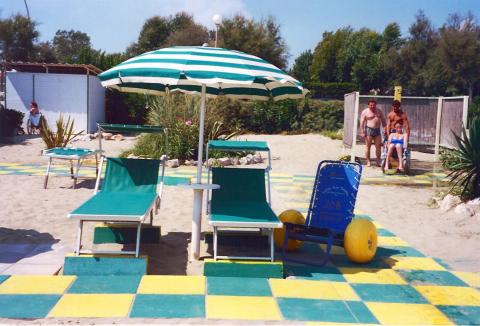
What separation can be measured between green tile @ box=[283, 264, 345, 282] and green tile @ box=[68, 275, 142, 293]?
5.06ft

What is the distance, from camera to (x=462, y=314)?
4500 millimetres

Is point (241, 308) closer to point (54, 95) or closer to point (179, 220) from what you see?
point (179, 220)

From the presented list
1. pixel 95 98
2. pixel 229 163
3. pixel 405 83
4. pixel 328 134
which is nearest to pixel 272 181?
pixel 229 163

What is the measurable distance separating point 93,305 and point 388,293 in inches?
103

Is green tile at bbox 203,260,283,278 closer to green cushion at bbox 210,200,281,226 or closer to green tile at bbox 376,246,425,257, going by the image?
green cushion at bbox 210,200,281,226

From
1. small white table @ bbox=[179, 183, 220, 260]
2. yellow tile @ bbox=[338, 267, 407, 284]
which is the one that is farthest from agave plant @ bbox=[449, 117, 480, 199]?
small white table @ bbox=[179, 183, 220, 260]

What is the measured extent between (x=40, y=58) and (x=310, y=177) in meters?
44.4

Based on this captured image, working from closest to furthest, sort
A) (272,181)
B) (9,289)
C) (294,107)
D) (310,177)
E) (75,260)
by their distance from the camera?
(9,289) → (75,260) → (272,181) → (310,177) → (294,107)

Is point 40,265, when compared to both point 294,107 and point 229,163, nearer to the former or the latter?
point 229,163

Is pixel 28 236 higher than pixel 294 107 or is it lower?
lower

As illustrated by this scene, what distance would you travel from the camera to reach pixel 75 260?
5.12 m

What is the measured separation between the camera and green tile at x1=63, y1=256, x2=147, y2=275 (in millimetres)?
5105

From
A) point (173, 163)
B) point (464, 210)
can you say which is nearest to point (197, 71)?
point (464, 210)

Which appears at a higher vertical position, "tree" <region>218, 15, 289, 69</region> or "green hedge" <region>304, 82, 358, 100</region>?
"tree" <region>218, 15, 289, 69</region>
